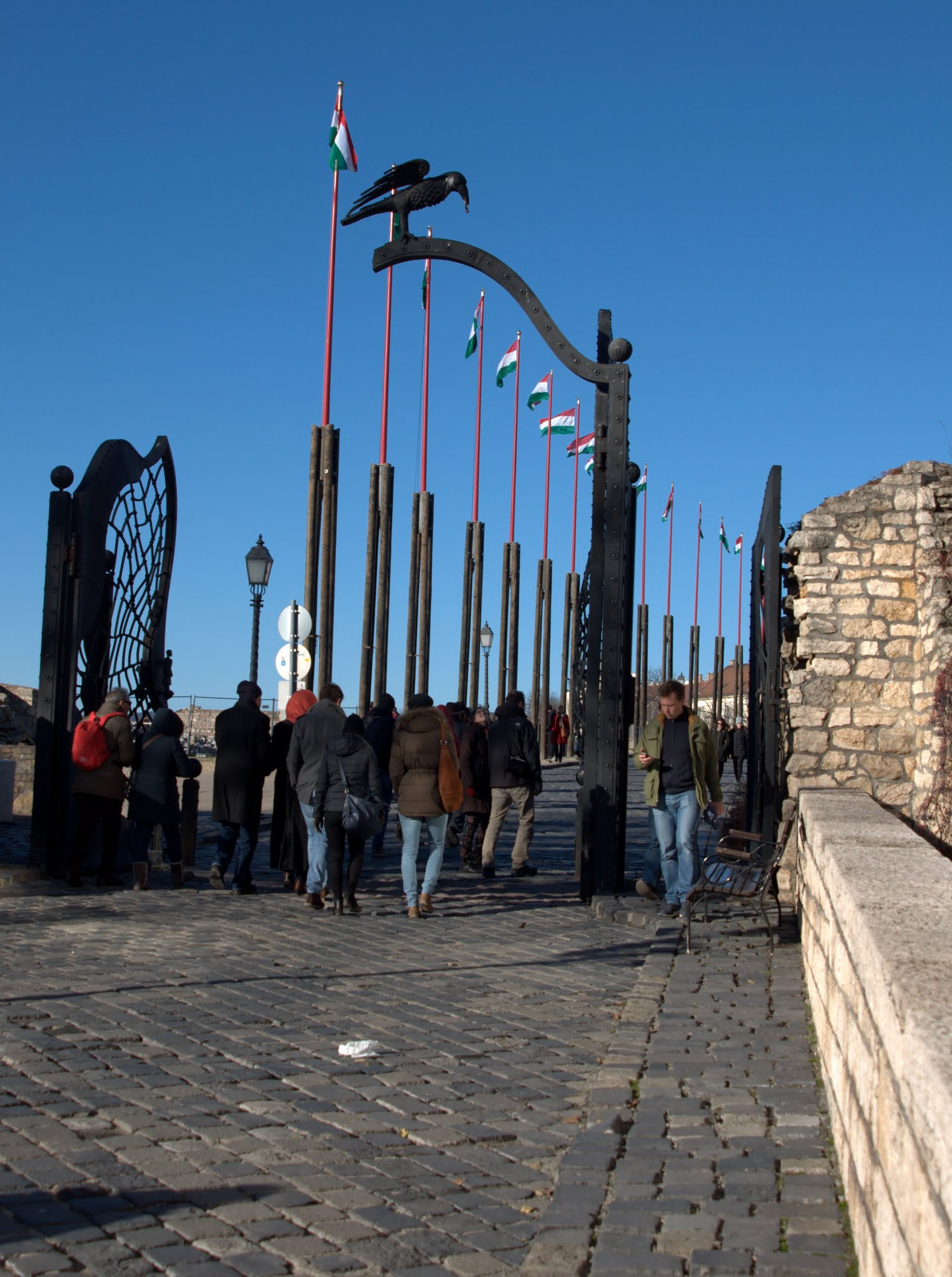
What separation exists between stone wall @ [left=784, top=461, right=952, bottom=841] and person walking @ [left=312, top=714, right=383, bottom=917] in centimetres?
315

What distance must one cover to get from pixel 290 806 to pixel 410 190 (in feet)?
17.9

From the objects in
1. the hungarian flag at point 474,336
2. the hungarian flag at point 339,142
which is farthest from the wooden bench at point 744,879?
the hungarian flag at point 474,336

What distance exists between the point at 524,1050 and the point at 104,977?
2.64 meters

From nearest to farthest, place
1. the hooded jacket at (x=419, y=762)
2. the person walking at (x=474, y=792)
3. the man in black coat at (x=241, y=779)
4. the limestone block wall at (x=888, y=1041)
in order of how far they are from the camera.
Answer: the limestone block wall at (x=888, y=1041) → the hooded jacket at (x=419, y=762) → the man in black coat at (x=241, y=779) → the person walking at (x=474, y=792)

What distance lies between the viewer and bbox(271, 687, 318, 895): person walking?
39.8ft

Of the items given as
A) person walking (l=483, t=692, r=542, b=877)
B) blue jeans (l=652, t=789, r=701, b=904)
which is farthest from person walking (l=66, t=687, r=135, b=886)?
blue jeans (l=652, t=789, r=701, b=904)

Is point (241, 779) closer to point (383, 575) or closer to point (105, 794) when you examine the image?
point (105, 794)

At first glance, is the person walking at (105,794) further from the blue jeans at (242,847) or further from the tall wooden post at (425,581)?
the tall wooden post at (425,581)

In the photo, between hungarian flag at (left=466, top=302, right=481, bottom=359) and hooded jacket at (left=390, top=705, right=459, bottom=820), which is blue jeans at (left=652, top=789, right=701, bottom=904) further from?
hungarian flag at (left=466, top=302, right=481, bottom=359)

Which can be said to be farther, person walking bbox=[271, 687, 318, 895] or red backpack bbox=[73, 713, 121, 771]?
person walking bbox=[271, 687, 318, 895]

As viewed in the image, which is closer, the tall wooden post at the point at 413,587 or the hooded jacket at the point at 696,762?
the hooded jacket at the point at 696,762

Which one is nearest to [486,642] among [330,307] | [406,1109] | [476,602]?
[476,602]

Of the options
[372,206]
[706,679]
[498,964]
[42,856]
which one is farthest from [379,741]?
[706,679]

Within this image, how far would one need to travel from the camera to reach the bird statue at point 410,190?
11969mm
